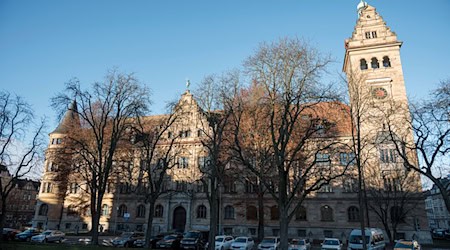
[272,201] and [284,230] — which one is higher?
[272,201]

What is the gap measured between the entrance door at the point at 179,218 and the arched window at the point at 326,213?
20.6 m

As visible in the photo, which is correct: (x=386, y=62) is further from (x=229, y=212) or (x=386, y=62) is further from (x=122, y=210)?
(x=122, y=210)

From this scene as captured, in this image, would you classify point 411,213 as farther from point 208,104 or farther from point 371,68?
point 208,104

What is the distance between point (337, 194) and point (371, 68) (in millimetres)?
19154

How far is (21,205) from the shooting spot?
8962 cm

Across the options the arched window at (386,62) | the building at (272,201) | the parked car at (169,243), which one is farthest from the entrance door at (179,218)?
the arched window at (386,62)

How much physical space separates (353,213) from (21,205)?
9536 cm

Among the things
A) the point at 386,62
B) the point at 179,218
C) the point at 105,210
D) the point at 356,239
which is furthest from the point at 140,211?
the point at 386,62

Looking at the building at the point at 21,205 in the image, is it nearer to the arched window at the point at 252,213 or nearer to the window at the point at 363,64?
the arched window at the point at 252,213

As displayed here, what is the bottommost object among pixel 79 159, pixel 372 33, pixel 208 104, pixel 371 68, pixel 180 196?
pixel 180 196

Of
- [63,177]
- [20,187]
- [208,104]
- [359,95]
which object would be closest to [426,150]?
[359,95]

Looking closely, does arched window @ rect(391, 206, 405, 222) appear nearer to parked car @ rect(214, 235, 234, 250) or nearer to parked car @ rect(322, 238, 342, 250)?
parked car @ rect(322, 238, 342, 250)

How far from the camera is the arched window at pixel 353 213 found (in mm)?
38322

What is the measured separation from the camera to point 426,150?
22062 millimetres
